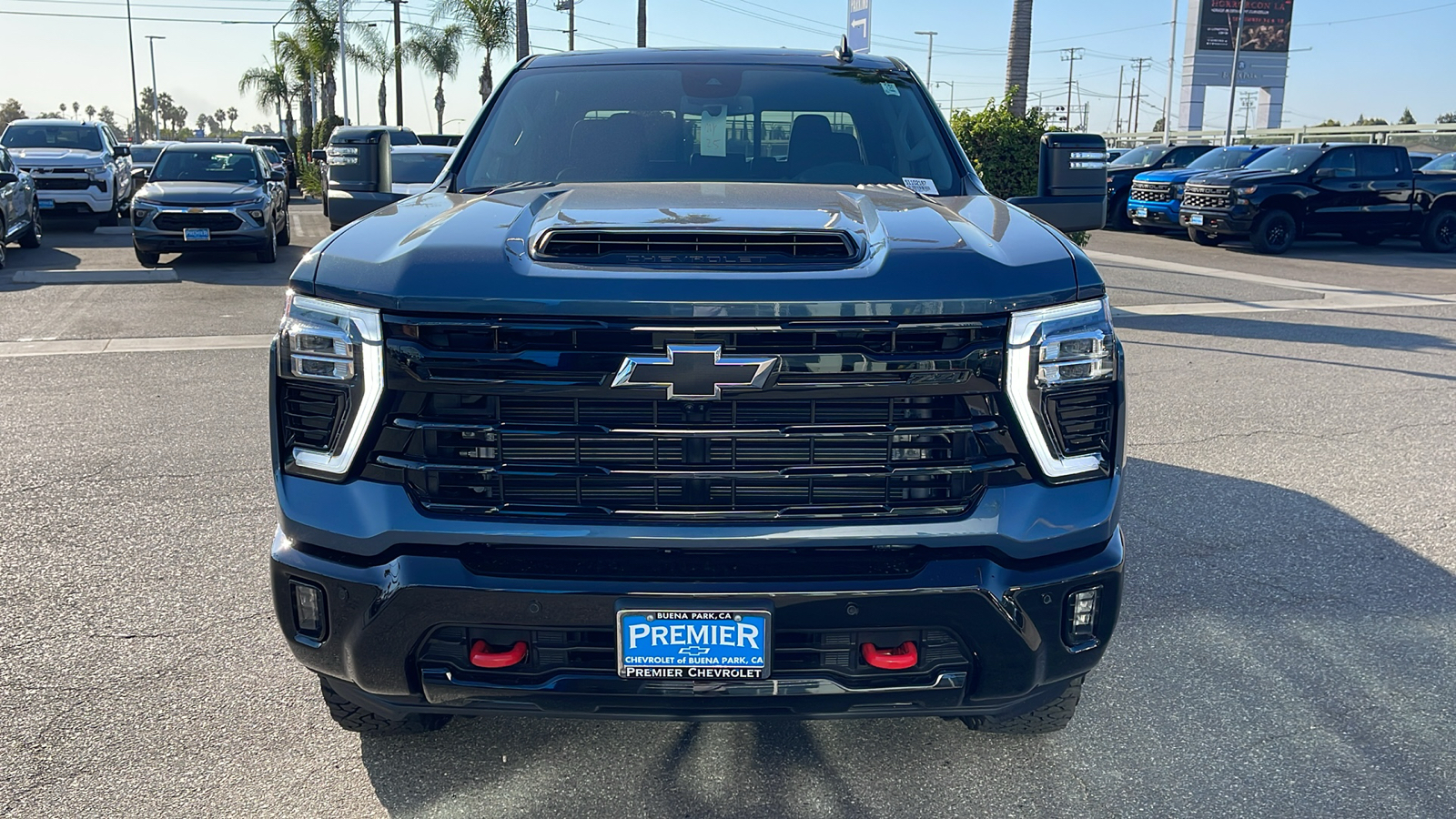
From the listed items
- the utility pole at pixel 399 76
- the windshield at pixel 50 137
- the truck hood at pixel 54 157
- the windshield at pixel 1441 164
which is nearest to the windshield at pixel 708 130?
the truck hood at pixel 54 157

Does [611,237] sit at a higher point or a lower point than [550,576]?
higher

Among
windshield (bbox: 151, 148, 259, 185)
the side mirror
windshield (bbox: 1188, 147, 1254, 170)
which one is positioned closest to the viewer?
the side mirror

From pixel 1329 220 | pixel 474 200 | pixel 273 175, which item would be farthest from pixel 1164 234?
pixel 474 200

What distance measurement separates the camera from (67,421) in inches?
282

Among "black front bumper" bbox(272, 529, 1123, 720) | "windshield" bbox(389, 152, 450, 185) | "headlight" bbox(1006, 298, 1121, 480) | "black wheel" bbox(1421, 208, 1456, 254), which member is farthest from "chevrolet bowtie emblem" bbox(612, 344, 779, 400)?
"black wheel" bbox(1421, 208, 1456, 254)

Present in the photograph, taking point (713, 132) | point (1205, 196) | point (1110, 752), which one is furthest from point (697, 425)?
point (1205, 196)

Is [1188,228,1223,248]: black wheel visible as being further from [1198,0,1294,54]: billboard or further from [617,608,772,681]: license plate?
[1198,0,1294,54]: billboard

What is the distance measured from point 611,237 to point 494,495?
0.64 m

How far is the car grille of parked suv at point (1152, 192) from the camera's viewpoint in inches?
831

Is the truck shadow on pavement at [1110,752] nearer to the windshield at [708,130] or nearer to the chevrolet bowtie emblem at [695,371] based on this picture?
the chevrolet bowtie emblem at [695,371]

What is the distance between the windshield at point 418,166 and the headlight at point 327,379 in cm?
1323

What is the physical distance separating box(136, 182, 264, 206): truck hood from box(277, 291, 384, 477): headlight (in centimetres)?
1427

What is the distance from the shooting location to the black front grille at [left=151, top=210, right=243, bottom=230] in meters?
15.4

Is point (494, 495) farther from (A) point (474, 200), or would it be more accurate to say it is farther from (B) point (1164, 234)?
(B) point (1164, 234)
